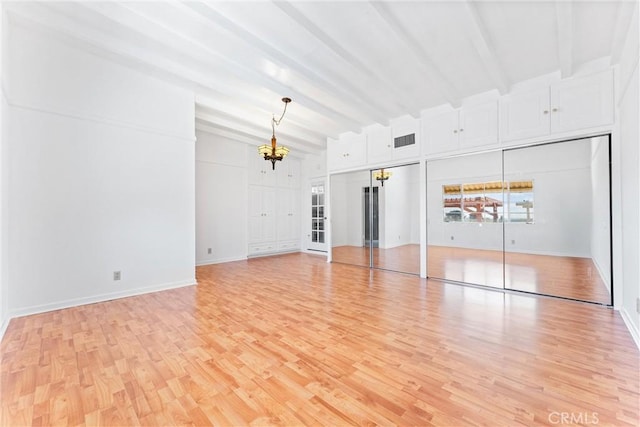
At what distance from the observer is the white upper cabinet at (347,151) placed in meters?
6.00

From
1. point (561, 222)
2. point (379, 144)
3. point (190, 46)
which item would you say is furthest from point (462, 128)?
point (190, 46)

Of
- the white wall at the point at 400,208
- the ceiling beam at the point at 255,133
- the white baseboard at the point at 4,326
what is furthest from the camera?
the ceiling beam at the point at 255,133

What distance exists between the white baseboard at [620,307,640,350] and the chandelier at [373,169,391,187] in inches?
149

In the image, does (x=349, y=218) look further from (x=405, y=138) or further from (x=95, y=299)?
(x=95, y=299)

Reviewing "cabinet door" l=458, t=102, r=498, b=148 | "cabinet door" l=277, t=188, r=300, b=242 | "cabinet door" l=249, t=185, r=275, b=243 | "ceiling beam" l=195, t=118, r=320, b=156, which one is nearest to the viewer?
"cabinet door" l=458, t=102, r=498, b=148

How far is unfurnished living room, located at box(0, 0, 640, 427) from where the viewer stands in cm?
182

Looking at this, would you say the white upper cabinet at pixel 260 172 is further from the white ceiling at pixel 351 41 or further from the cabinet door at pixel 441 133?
the cabinet door at pixel 441 133

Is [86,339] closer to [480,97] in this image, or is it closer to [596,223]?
[480,97]

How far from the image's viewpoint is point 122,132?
13.1 ft

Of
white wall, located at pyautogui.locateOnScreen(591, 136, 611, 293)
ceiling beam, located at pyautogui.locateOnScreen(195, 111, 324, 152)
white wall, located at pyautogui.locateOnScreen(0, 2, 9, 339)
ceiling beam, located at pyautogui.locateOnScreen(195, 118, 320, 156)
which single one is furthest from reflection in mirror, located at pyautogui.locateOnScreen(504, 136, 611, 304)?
white wall, located at pyautogui.locateOnScreen(0, 2, 9, 339)

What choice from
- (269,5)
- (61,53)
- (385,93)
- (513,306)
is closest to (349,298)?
(513,306)

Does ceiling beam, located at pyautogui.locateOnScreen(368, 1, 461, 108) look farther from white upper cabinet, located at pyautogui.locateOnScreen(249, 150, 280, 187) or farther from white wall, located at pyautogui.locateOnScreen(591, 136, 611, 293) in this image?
white upper cabinet, located at pyautogui.locateOnScreen(249, 150, 280, 187)

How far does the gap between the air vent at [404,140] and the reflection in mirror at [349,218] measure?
97 cm

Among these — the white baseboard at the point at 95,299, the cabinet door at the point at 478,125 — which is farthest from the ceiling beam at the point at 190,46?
the white baseboard at the point at 95,299
